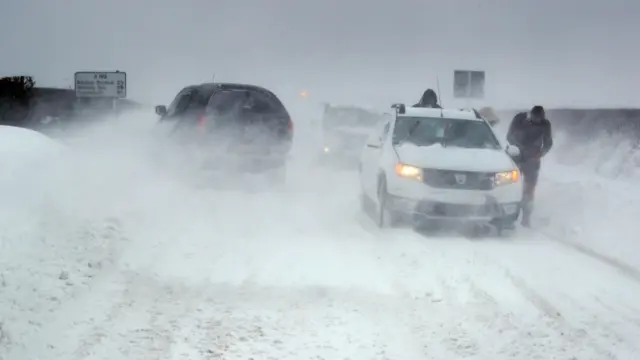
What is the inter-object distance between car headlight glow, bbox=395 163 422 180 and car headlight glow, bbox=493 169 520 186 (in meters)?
1.00

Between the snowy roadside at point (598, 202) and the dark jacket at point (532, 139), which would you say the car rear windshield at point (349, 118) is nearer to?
the snowy roadside at point (598, 202)

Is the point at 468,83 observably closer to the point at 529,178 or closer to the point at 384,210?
the point at 529,178

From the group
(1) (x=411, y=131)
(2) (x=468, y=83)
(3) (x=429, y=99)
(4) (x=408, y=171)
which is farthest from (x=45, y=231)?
(2) (x=468, y=83)

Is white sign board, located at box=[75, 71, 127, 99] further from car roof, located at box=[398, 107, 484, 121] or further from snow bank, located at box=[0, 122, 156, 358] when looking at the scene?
car roof, located at box=[398, 107, 484, 121]

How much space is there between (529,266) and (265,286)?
307cm

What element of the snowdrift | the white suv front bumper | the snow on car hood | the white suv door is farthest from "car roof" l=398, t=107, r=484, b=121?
the snowdrift

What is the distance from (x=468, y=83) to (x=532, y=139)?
42.8 feet

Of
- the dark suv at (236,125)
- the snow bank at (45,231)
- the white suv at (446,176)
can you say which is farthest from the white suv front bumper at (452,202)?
the dark suv at (236,125)

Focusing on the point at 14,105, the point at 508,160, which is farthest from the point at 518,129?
the point at 14,105

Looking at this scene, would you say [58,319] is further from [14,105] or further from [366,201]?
[14,105]

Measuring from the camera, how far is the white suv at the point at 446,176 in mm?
10797

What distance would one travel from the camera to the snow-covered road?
591 cm

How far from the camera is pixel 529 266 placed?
897 cm

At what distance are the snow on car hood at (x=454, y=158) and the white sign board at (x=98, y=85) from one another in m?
19.7
